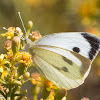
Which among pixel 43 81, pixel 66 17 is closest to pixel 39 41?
pixel 43 81

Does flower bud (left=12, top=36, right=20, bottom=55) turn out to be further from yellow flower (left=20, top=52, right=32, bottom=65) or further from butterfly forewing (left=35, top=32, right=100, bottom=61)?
butterfly forewing (left=35, top=32, right=100, bottom=61)

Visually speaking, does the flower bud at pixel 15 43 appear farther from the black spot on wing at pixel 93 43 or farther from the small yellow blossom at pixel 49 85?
the black spot on wing at pixel 93 43

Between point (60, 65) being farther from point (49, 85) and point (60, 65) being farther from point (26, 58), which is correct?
point (26, 58)

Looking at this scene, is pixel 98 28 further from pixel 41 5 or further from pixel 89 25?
pixel 41 5

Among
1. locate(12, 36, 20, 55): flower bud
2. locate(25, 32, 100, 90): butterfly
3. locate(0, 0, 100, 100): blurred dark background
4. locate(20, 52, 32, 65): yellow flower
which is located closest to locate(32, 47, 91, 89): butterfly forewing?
locate(25, 32, 100, 90): butterfly

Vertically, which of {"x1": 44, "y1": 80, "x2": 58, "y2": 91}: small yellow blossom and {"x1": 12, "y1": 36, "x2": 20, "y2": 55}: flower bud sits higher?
{"x1": 12, "y1": 36, "x2": 20, "y2": 55}: flower bud

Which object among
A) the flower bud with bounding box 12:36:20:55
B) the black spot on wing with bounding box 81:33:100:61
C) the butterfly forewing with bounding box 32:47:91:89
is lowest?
the butterfly forewing with bounding box 32:47:91:89
